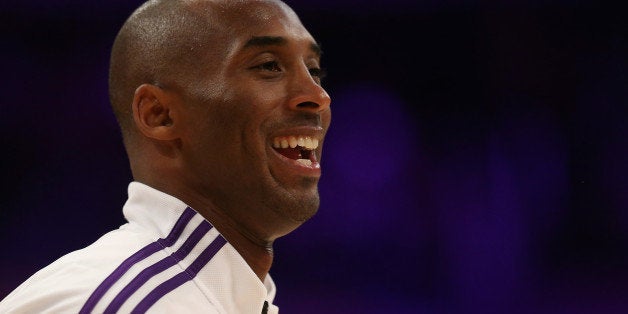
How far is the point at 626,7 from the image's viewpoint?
3.10 meters

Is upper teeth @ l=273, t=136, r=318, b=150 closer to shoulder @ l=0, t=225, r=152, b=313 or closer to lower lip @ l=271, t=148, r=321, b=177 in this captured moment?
lower lip @ l=271, t=148, r=321, b=177

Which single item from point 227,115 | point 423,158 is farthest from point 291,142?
point 423,158

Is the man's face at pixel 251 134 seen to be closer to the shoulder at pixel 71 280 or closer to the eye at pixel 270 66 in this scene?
the eye at pixel 270 66

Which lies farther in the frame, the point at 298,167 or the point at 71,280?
the point at 298,167

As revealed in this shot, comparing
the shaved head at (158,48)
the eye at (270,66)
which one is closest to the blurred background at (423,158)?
the shaved head at (158,48)

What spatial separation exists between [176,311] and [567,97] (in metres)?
2.16

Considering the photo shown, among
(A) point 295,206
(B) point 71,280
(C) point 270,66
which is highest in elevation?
(C) point 270,66

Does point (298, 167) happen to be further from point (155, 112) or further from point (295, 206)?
point (155, 112)

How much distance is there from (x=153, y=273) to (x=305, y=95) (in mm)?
448

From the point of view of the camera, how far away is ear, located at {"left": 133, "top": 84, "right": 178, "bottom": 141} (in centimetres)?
157

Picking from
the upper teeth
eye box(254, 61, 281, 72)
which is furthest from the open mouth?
eye box(254, 61, 281, 72)

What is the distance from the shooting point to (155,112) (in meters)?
1.58

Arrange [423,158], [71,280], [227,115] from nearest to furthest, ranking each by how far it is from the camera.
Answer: [71,280] < [227,115] < [423,158]

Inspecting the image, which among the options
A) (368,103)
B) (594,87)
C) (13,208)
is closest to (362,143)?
(368,103)
